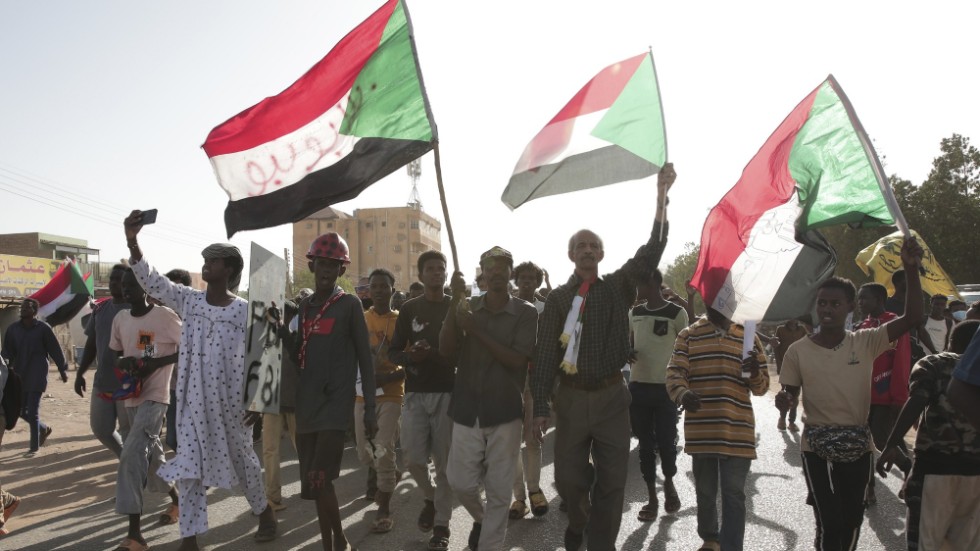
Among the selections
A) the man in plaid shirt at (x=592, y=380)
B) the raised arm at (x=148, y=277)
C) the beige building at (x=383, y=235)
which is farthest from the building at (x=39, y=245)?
the beige building at (x=383, y=235)

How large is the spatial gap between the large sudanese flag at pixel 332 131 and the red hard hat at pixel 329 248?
0.27 m

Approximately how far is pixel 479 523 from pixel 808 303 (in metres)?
2.75

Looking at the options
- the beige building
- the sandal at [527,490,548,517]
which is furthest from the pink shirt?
the beige building

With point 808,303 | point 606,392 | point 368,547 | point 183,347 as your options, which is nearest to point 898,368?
point 808,303

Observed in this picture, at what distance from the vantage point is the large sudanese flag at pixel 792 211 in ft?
16.1

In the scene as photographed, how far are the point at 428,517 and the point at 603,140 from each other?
3259 millimetres

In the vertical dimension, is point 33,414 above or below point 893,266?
below

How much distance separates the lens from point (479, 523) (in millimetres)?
5555

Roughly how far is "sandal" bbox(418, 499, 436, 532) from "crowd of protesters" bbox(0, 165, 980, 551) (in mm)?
25

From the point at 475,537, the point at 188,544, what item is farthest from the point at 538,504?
the point at 188,544

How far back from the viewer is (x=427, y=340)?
6086 mm

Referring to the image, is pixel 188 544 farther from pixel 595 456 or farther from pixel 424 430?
pixel 595 456

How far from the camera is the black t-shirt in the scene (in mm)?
6035

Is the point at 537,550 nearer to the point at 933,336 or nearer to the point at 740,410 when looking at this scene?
the point at 740,410
